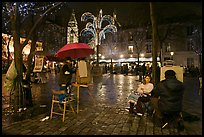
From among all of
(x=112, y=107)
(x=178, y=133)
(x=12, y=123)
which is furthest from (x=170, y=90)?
(x=12, y=123)

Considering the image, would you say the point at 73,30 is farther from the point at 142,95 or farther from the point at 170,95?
the point at 170,95

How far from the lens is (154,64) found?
7.29m

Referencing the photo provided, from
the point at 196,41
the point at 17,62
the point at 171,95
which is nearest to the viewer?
the point at 171,95

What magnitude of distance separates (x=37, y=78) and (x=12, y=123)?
14.4m

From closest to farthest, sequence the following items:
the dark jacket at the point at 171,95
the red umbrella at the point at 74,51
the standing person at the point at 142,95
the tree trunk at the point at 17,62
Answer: the dark jacket at the point at 171,95, the standing person at the point at 142,95, the tree trunk at the point at 17,62, the red umbrella at the point at 74,51

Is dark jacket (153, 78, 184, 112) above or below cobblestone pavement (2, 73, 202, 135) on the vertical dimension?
above

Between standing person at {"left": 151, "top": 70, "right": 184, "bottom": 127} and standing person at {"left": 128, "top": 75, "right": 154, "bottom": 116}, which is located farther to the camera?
standing person at {"left": 128, "top": 75, "right": 154, "bottom": 116}

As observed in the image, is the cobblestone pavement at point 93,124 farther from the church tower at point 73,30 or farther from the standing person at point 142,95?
the church tower at point 73,30

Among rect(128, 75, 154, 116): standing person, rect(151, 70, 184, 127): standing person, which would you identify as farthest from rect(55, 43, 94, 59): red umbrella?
rect(151, 70, 184, 127): standing person

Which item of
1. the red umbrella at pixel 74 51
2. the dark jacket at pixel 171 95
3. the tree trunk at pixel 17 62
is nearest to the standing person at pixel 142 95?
the dark jacket at pixel 171 95

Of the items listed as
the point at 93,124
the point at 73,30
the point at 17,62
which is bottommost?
the point at 93,124

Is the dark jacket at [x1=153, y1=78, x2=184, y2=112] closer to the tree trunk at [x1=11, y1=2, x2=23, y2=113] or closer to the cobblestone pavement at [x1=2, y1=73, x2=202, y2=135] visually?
the cobblestone pavement at [x1=2, y1=73, x2=202, y2=135]

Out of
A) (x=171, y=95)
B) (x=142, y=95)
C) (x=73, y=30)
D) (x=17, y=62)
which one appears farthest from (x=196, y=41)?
(x=17, y=62)

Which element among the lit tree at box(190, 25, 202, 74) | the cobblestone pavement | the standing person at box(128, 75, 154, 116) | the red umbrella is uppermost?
the lit tree at box(190, 25, 202, 74)
